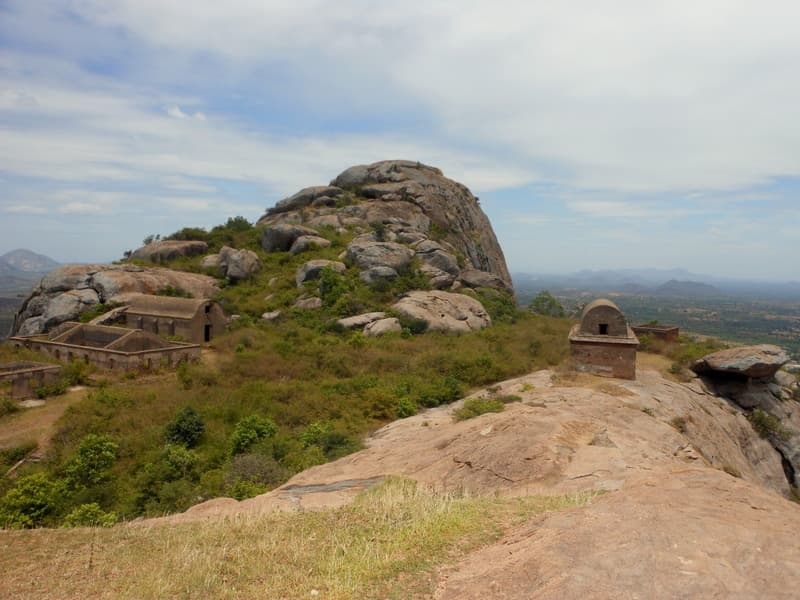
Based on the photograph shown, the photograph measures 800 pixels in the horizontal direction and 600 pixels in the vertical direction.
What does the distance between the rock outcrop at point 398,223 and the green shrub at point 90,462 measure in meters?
18.1

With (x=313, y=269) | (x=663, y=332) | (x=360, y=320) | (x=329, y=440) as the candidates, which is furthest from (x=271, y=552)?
(x=313, y=269)

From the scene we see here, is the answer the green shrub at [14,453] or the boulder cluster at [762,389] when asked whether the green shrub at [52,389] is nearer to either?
the green shrub at [14,453]

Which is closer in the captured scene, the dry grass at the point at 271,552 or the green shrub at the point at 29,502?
the dry grass at the point at 271,552

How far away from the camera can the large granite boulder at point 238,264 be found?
1225 inches

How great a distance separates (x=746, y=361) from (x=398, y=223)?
2558cm

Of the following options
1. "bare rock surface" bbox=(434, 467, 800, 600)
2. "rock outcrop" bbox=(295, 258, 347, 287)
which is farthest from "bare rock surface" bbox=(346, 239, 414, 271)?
"bare rock surface" bbox=(434, 467, 800, 600)

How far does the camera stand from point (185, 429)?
1300 centimetres

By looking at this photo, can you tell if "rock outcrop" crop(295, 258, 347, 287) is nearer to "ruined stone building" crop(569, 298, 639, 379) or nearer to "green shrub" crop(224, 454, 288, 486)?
"ruined stone building" crop(569, 298, 639, 379)

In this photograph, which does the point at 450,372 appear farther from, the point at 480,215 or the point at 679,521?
the point at 480,215

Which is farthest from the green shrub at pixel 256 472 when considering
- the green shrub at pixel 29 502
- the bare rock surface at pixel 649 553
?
the bare rock surface at pixel 649 553

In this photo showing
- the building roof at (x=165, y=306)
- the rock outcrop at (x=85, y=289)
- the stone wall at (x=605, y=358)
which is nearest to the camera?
the stone wall at (x=605, y=358)

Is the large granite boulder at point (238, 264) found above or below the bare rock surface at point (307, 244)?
below

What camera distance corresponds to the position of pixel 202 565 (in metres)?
5.09

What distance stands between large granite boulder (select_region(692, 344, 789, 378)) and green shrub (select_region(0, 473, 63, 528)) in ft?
65.4
